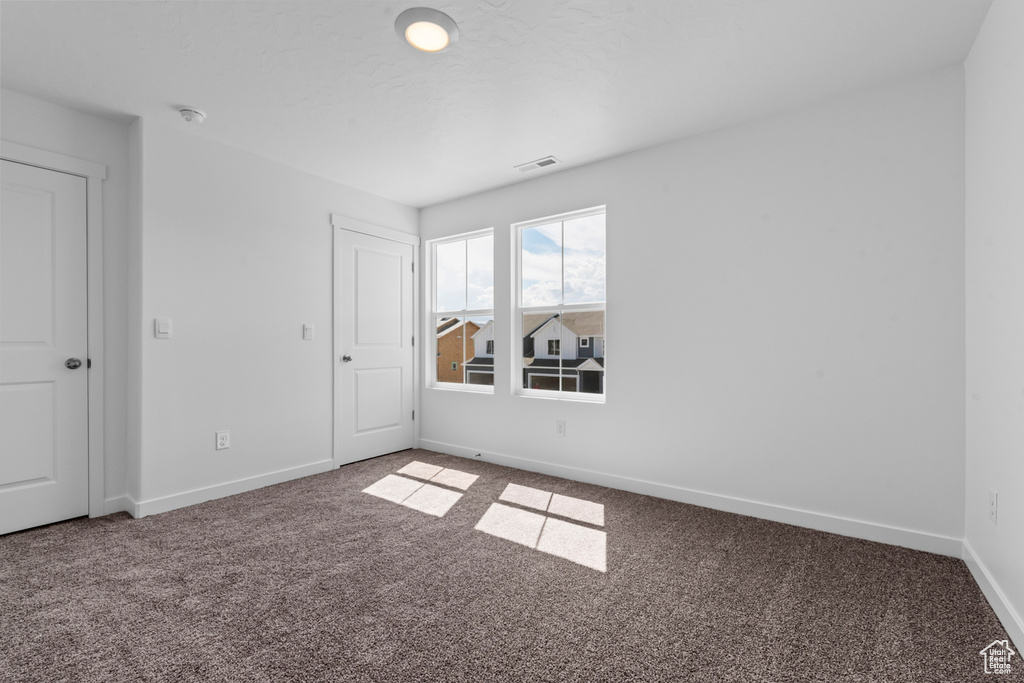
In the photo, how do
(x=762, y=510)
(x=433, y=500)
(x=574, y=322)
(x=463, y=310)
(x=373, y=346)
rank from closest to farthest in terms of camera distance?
(x=762, y=510)
(x=433, y=500)
(x=574, y=322)
(x=373, y=346)
(x=463, y=310)

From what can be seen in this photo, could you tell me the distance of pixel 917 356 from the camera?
2.43 m

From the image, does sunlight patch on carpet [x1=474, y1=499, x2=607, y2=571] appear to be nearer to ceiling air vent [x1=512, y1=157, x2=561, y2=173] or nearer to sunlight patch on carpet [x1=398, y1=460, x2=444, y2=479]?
sunlight patch on carpet [x1=398, y1=460, x2=444, y2=479]

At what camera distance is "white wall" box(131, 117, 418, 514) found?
2969 millimetres

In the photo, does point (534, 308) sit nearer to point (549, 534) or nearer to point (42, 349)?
point (549, 534)

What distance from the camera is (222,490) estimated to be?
10.8 ft

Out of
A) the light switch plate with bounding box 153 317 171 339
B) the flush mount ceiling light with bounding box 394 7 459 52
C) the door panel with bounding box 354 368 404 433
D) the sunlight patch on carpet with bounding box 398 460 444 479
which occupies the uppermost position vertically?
the flush mount ceiling light with bounding box 394 7 459 52

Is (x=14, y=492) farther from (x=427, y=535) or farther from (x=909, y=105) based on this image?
(x=909, y=105)

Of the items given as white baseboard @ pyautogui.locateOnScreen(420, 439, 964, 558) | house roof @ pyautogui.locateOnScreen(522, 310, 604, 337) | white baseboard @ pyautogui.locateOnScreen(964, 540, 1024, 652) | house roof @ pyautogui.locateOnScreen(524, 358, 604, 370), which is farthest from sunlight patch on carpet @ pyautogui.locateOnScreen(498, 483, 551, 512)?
white baseboard @ pyautogui.locateOnScreen(964, 540, 1024, 652)

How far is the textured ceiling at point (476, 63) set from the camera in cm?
201

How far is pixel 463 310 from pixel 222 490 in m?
2.43

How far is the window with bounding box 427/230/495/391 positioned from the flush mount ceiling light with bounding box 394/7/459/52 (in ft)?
7.26

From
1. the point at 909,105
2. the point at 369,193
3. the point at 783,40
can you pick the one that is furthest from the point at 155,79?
the point at 909,105

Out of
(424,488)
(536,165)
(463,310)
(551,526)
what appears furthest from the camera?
(463,310)

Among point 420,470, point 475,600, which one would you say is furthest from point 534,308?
point 475,600
